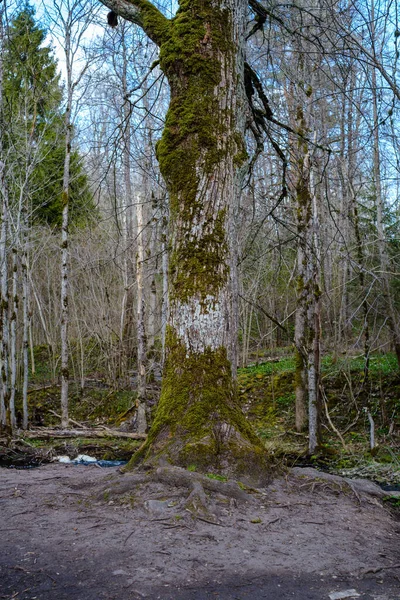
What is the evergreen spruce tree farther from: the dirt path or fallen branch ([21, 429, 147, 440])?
the dirt path

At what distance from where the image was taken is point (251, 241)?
6.39 m

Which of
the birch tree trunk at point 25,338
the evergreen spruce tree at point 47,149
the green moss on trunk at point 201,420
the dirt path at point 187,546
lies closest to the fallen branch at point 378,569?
the dirt path at point 187,546

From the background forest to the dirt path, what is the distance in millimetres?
2293

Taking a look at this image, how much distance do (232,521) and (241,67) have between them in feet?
13.8

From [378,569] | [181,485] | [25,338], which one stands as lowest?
[378,569]

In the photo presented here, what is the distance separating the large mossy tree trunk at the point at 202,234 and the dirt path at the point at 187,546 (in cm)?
51

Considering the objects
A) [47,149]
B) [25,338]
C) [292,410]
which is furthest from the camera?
[47,149]

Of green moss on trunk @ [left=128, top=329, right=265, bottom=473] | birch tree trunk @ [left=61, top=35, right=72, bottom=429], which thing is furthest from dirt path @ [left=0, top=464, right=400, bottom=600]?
birch tree trunk @ [left=61, top=35, right=72, bottom=429]

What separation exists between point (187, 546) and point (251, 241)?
4076 mm

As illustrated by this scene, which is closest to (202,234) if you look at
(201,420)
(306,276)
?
(201,420)

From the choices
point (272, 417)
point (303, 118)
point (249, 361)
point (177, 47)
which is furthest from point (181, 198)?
point (249, 361)

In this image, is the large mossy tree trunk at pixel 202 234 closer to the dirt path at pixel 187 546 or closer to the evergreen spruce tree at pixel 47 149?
the dirt path at pixel 187 546

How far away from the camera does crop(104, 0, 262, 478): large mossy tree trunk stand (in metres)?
4.27

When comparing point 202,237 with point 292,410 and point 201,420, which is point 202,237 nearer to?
point 201,420
